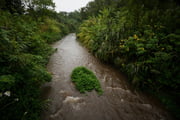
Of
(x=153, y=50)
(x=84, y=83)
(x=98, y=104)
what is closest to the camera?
(x=98, y=104)

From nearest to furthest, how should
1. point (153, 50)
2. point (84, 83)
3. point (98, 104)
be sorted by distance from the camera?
point (98, 104) < point (84, 83) < point (153, 50)

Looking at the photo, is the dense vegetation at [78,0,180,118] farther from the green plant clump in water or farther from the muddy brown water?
the green plant clump in water

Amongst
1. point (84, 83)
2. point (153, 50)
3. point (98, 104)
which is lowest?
point (98, 104)

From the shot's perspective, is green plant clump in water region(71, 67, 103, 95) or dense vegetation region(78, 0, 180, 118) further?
green plant clump in water region(71, 67, 103, 95)

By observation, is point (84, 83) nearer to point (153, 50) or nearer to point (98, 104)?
point (98, 104)

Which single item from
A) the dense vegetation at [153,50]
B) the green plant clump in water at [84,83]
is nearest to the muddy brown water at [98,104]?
the green plant clump in water at [84,83]

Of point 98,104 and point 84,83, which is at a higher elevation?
point 84,83

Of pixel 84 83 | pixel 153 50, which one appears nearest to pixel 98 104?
pixel 84 83

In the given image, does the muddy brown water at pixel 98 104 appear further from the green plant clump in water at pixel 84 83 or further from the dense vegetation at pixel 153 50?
the dense vegetation at pixel 153 50

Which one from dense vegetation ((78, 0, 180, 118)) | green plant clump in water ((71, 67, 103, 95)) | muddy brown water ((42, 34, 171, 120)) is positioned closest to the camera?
muddy brown water ((42, 34, 171, 120))

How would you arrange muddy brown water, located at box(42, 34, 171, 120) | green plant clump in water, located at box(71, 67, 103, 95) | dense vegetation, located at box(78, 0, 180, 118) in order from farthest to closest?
green plant clump in water, located at box(71, 67, 103, 95) < dense vegetation, located at box(78, 0, 180, 118) < muddy brown water, located at box(42, 34, 171, 120)

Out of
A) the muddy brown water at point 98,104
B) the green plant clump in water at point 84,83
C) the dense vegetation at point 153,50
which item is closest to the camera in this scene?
the muddy brown water at point 98,104

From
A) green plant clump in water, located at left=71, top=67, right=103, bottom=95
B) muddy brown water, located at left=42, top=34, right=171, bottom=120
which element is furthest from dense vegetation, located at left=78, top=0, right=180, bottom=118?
green plant clump in water, located at left=71, top=67, right=103, bottom=95

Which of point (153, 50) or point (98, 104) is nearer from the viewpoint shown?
point (98, 104)
